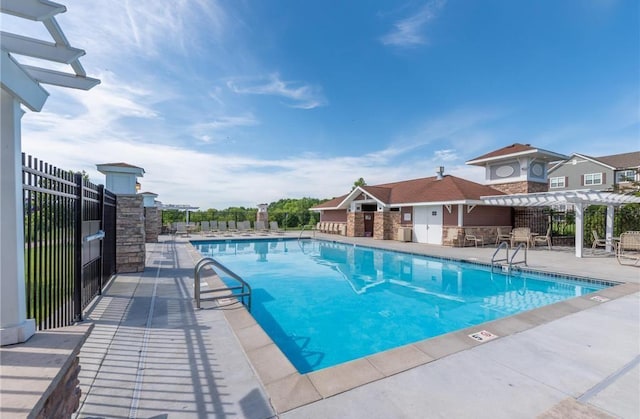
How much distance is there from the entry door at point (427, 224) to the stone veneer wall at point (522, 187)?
4.46 m

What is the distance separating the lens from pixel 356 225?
2139 centimetres

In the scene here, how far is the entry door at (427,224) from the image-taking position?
16438mm

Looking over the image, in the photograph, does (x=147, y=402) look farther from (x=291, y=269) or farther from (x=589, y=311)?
(x=291, y=269)

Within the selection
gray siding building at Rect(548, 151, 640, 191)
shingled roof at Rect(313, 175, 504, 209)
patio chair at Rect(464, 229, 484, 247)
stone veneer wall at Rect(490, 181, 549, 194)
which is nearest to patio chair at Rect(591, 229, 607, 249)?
stone veneer wall at Rect(490, 181, 549, 194)

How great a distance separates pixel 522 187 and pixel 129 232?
1911 cm

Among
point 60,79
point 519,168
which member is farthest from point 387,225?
point 60,79

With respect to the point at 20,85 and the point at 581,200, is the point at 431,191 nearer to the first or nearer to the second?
the point at 581,200

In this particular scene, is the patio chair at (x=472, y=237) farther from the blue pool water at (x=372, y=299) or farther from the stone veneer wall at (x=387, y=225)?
the stone veneer wall at (x=387, y=225)

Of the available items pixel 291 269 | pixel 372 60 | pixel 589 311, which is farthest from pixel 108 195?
pixel 372 60

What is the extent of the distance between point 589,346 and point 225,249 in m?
15.7

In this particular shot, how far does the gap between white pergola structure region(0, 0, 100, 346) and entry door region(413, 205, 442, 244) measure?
55.4 feet

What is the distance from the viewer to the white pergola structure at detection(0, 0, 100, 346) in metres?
2.03

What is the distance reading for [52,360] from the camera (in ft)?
5.99

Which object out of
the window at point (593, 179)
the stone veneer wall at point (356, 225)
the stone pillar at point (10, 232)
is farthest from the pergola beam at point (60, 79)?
the window at point (593, 179)
